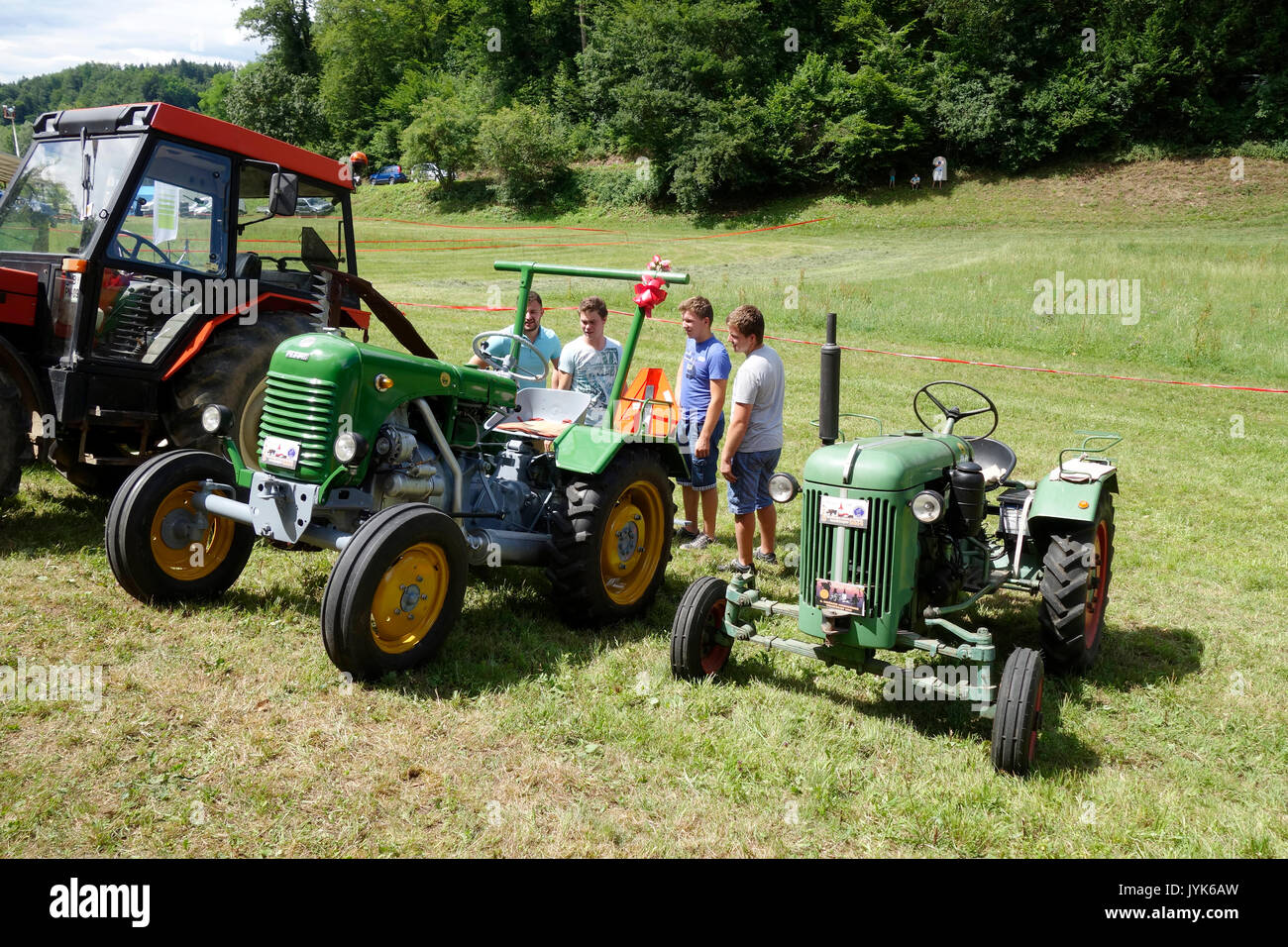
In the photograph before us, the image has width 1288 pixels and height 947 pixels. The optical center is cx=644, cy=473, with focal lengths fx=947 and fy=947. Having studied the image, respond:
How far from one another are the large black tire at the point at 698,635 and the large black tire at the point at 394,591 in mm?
971

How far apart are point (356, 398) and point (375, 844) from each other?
190 centimetres

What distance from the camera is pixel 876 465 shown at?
382 centimetres

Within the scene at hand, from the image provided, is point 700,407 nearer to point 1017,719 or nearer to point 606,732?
point 606,732

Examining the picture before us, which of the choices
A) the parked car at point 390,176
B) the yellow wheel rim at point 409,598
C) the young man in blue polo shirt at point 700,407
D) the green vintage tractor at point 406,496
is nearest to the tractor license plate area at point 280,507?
the green vintage tractor at point 406,496

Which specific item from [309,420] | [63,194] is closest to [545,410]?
[309,420]

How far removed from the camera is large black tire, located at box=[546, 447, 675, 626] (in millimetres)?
4613

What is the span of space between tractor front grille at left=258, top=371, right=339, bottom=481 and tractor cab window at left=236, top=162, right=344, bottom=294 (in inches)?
97.3

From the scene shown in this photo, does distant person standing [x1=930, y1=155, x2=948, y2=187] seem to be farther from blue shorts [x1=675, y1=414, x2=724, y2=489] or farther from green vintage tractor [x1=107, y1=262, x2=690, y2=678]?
green vintage tractor [x1=107, y1=262, x2=690, y2=678]

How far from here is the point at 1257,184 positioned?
32844mm

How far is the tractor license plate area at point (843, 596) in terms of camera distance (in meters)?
3.76

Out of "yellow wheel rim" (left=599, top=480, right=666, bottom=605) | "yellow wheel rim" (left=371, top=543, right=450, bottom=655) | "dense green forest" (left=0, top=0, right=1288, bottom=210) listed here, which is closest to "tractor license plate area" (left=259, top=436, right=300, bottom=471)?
"yellow wheel rim" (left=371, top=543, right=450, bottom=655)

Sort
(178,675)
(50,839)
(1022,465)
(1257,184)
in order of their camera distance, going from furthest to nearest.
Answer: (1257,184) → (1022,465) → (178,675) → (50,839)

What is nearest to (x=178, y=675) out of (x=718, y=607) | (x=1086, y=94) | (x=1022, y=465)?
(x=718, y=607)
